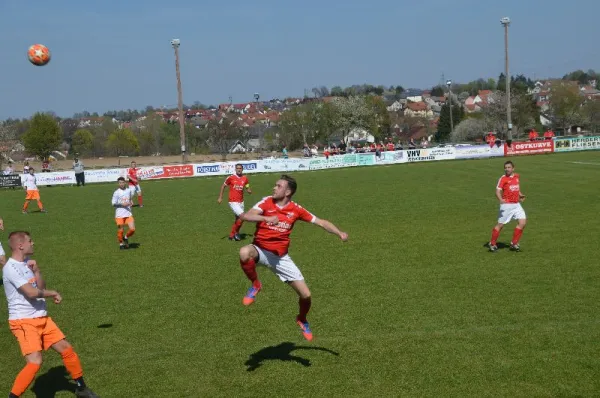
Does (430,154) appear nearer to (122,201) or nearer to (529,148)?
(529,148)

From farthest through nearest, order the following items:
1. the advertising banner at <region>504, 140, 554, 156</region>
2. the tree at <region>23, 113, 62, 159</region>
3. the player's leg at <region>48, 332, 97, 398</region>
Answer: the tree at <region>23, 113, 62, 159</region>
the advertising banner at <region>504, 140, 554, 156</region>
the player's leg at <region>48, 332, 97, 398</region>

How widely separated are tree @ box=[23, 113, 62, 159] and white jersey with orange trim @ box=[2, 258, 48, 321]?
79.3 metres

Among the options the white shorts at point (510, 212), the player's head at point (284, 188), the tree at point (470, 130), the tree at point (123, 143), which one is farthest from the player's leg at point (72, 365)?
the tree at point (123, 143)

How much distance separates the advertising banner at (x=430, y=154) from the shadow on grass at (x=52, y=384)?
148ft

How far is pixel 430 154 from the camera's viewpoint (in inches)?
2025

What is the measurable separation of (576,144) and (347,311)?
4824 centimetres

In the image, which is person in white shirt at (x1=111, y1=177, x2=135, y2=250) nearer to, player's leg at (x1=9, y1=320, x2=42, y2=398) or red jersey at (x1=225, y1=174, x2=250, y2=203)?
red jersey at (x1=225, y1=174, x2=250, y2=203)

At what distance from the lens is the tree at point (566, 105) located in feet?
293

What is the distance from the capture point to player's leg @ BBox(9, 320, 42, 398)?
6.99 m

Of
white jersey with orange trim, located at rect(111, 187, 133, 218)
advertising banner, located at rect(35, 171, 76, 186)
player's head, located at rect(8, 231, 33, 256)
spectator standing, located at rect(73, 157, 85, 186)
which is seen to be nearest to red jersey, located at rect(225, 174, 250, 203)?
white jersey with orange trim, located at rect(111, 187, 133, 218)

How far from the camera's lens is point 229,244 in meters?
17.6

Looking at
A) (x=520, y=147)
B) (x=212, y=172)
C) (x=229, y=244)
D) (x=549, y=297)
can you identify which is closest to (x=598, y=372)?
(x=549, y=297)

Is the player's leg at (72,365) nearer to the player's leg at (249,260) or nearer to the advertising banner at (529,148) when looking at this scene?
the player's leg at (249,260)

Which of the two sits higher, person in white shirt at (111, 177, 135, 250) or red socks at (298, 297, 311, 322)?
person in white shirt at (111, 177, 135, 250)
